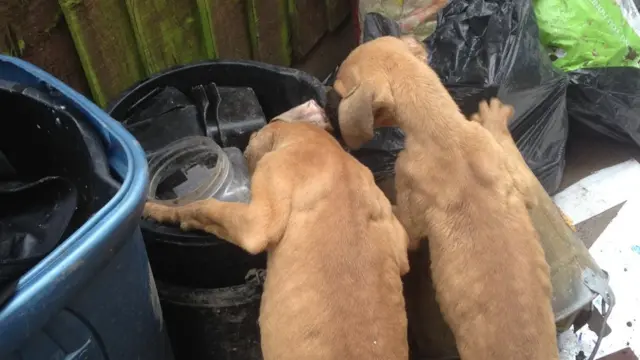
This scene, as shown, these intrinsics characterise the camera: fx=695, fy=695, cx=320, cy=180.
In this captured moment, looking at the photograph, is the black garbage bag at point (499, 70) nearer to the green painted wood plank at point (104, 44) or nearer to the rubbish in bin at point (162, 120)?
the rubbish in bin at point (162, 120)

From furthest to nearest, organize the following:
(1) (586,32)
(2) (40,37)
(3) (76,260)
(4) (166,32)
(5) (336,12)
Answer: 1. (5) (336,12)
2. (1) (586,32)
3. (4) (166,32)
4. (2) (40,37)
5. (3) (76,260)

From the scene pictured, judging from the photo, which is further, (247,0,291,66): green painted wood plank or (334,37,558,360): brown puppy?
(247,0,291,66): green painted wood plank

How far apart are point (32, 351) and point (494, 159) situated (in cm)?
99

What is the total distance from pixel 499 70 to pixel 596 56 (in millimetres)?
440

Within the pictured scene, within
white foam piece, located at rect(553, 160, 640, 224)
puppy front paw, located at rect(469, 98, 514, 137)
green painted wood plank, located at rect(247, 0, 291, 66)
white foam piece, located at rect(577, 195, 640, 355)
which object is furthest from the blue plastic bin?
white foam piece, located at rect(553, 160, 640, 224)

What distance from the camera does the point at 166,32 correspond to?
2.06 meters

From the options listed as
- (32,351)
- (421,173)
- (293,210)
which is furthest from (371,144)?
(32,351)

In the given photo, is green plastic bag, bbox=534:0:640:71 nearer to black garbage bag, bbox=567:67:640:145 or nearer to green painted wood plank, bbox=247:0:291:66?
black garbage bag, bbox=567:67:640:145

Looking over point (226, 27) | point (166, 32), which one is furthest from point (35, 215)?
point (226, 27)

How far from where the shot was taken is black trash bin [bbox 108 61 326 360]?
59.6 inches

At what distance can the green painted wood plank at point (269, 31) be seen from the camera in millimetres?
2340

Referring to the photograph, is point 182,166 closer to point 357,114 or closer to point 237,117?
point 237,117

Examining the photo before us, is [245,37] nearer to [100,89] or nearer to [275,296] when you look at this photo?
[100,89]

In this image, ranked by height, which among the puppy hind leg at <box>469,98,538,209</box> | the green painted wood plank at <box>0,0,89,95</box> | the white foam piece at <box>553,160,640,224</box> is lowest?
the white foam piece at <box>553,160,640,224</box>
